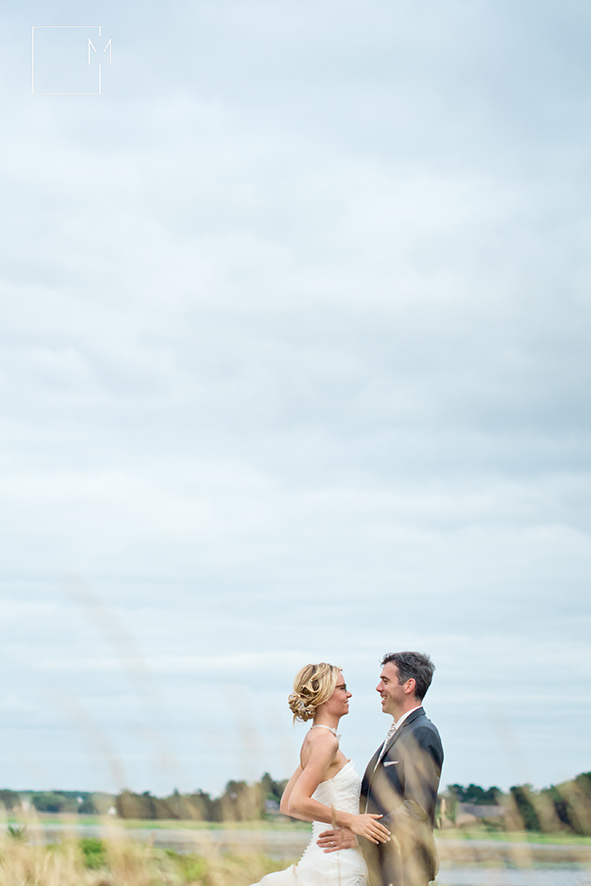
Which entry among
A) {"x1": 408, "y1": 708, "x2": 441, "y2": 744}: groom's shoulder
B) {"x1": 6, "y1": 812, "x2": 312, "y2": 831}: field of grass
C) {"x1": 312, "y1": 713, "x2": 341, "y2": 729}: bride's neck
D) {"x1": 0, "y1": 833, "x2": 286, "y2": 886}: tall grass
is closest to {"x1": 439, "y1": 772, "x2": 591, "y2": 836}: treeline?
{"x1": 408, "y1": 708, "x2": 441, "y2": 744}: groom's shoulder

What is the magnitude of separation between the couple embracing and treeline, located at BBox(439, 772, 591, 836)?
0.44m

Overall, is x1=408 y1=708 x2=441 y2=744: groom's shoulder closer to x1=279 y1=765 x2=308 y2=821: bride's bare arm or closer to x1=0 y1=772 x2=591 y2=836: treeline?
x1=0 y1=772 x2=591 y2=836: treeline

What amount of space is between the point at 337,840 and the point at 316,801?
1.09ft

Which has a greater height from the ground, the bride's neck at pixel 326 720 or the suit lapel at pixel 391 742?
the bride's neck at pixel 326 720

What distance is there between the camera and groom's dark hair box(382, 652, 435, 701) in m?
5.16

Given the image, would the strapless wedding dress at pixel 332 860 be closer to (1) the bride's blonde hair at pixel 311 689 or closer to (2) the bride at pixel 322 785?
(2) the bride at pixel 322 785

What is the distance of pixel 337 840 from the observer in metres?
5.03

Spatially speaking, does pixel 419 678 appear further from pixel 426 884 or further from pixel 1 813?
pixel 1 813

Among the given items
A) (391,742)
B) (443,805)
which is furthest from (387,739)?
(443,805)

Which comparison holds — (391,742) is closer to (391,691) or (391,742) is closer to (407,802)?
(391,691)

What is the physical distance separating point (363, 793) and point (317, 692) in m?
0.66

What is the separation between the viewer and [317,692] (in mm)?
5180

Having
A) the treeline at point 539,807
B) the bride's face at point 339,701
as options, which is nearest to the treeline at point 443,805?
the treeline at point 539,807

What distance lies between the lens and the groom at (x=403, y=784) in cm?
466
